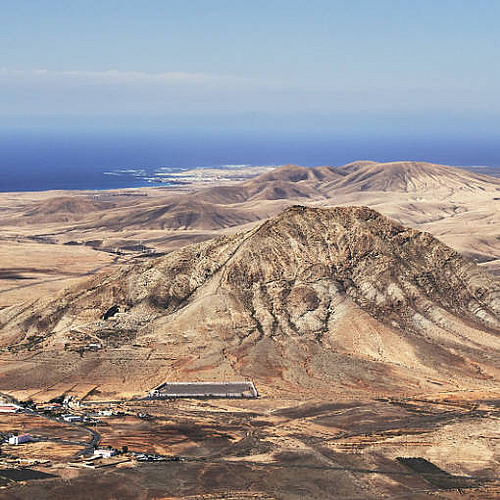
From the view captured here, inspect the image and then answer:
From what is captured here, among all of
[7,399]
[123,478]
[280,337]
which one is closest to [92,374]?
[7,399]

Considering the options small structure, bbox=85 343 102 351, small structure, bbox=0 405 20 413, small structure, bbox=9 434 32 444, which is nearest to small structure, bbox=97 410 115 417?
small structure, bbox=0 405 20 413

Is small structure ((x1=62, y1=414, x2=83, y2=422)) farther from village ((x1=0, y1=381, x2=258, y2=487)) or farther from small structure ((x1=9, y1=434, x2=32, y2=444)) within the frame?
small structure ((x1=9, y1=434, x2=32, y2=444))

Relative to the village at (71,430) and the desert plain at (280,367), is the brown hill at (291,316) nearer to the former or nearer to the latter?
the desert plain at (280,367)

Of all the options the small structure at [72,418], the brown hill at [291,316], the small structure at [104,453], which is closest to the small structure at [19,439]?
the small structure at [72,418]

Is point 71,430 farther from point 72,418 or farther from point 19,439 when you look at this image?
point 19,439

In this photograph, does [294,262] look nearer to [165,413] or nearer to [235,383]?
[235,383]

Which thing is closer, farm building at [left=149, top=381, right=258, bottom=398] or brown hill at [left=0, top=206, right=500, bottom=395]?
farm building at [left=149, top=381, right=258, bottom=398]
